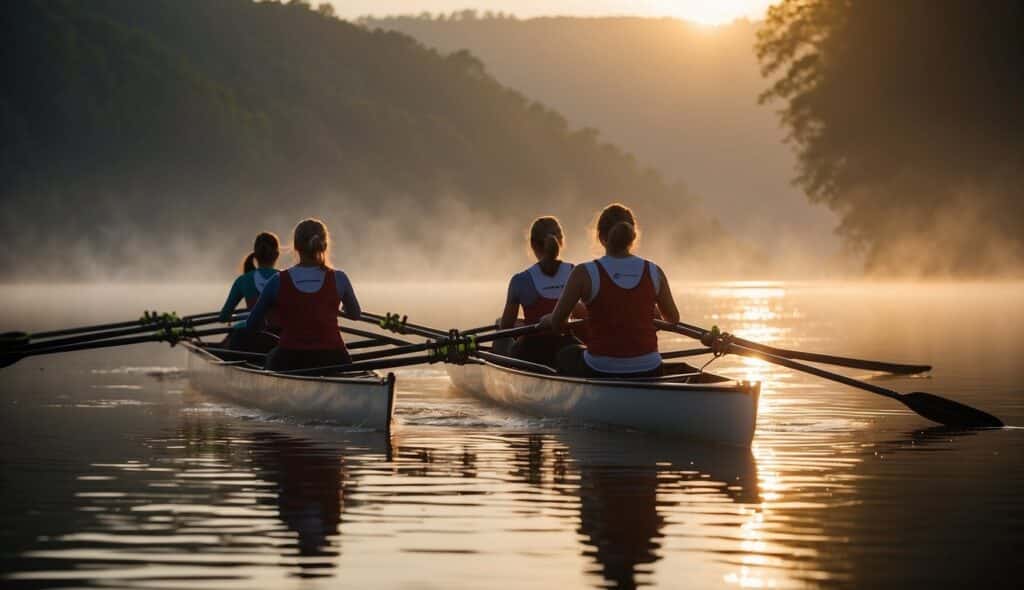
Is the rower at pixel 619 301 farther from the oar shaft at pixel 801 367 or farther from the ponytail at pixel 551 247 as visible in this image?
the ponytail at pixel 551 247

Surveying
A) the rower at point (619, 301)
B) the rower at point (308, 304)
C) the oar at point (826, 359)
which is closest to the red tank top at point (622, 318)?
the rower at point (619, 301)

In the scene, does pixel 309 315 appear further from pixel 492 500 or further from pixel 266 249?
pixel 492 500

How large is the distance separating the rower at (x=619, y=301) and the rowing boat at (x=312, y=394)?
5.12 feet

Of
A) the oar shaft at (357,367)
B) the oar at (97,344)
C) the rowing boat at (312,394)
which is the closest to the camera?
the rowing boat at (312,394)

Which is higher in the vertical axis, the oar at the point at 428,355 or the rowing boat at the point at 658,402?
the oar at the point at 428,355

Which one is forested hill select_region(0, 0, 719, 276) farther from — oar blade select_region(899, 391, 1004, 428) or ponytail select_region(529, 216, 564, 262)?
oar blade select_region(899, 391, 1004, 428)

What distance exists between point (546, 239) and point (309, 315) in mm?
2196

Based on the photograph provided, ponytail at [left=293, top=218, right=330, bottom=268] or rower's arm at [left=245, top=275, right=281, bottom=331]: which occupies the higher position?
ponytail at [left=293, top=218, right=330, bottom=268]

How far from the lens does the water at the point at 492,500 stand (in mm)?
8656

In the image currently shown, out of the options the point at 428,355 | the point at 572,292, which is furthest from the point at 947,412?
the point at 428,355

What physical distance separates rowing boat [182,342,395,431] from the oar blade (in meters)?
4.44

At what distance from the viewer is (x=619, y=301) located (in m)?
14.2

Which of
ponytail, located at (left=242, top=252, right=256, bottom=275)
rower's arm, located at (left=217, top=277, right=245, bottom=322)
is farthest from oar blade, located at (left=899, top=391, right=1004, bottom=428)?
ponytail, located at (left=242, top=252, right=256, bottom=275)

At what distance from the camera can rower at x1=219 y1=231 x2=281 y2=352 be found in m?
18.6
